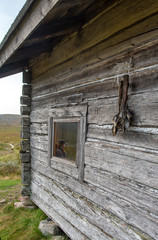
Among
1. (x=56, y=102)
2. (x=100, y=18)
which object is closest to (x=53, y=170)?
(x=56, y=102)

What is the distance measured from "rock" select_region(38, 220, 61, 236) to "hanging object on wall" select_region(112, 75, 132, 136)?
2.16 meters

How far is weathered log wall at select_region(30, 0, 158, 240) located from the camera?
158 centimetres

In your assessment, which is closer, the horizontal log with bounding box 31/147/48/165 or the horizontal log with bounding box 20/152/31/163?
the horizontal log with bounding box 31/147/48/165

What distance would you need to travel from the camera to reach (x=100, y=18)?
208cm

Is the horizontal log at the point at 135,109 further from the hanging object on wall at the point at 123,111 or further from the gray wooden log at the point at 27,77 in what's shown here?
the gray wooden log at the point at 27,77

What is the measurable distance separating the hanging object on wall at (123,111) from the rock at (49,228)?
7.08 ft

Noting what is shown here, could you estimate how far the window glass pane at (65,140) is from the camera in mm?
2667

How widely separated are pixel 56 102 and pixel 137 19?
172 centimetres

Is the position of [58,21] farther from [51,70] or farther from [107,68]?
[51,70]

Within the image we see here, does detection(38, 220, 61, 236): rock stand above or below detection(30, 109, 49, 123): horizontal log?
below

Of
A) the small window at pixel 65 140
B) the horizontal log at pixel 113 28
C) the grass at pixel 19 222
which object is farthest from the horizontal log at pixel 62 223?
the horizontal log at pixel 113 28

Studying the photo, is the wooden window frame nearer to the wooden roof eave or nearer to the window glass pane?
the window glass pane

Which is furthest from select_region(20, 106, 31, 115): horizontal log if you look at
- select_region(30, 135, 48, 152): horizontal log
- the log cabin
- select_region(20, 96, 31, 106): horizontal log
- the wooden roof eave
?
the wooden roof eave

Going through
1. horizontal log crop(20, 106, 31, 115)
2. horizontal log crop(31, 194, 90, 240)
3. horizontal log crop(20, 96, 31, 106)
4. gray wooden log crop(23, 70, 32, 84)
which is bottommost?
horizontal log crop(31, 194, 90, 240)
